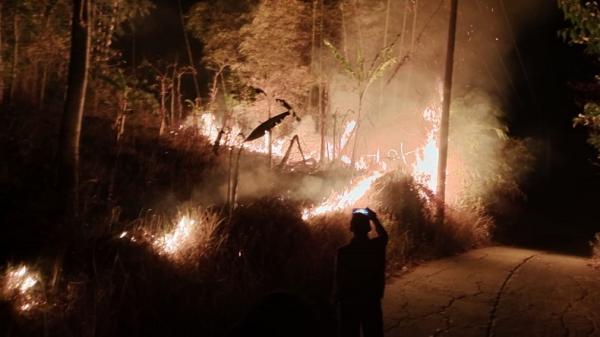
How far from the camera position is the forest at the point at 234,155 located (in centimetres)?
705

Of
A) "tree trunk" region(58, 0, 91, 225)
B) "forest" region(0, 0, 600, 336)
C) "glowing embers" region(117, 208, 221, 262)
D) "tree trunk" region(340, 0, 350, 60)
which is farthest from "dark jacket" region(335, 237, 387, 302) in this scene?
"tree trunk" region(340, 0, 350, 60)

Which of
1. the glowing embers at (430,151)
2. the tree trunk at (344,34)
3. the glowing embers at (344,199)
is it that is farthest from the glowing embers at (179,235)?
the glowing embers at (430,151)

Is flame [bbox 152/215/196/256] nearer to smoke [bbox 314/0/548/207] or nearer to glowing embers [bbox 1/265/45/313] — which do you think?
glowing embers [bbox 1/265/45/313]

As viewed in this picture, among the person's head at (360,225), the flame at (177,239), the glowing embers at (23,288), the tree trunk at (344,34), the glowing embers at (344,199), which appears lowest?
the glowing embers at (23,288)

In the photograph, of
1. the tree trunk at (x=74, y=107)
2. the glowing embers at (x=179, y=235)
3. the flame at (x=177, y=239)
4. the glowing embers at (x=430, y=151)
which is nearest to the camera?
the tree trunk at (x=74, y=107)

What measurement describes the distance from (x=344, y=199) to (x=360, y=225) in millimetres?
7677

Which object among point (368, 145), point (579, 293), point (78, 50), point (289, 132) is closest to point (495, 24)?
point (368, 145)

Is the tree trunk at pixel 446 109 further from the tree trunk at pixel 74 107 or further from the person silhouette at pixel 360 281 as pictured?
the person silhouette at pixel 360 281

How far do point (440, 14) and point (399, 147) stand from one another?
16.8 ft

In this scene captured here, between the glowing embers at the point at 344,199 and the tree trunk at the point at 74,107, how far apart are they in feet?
14.6

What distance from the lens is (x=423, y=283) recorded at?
11.3 meters

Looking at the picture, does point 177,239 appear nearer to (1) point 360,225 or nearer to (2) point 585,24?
(1) point 360,225

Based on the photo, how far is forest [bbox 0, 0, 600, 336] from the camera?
705cm

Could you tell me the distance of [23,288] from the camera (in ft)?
20.5
